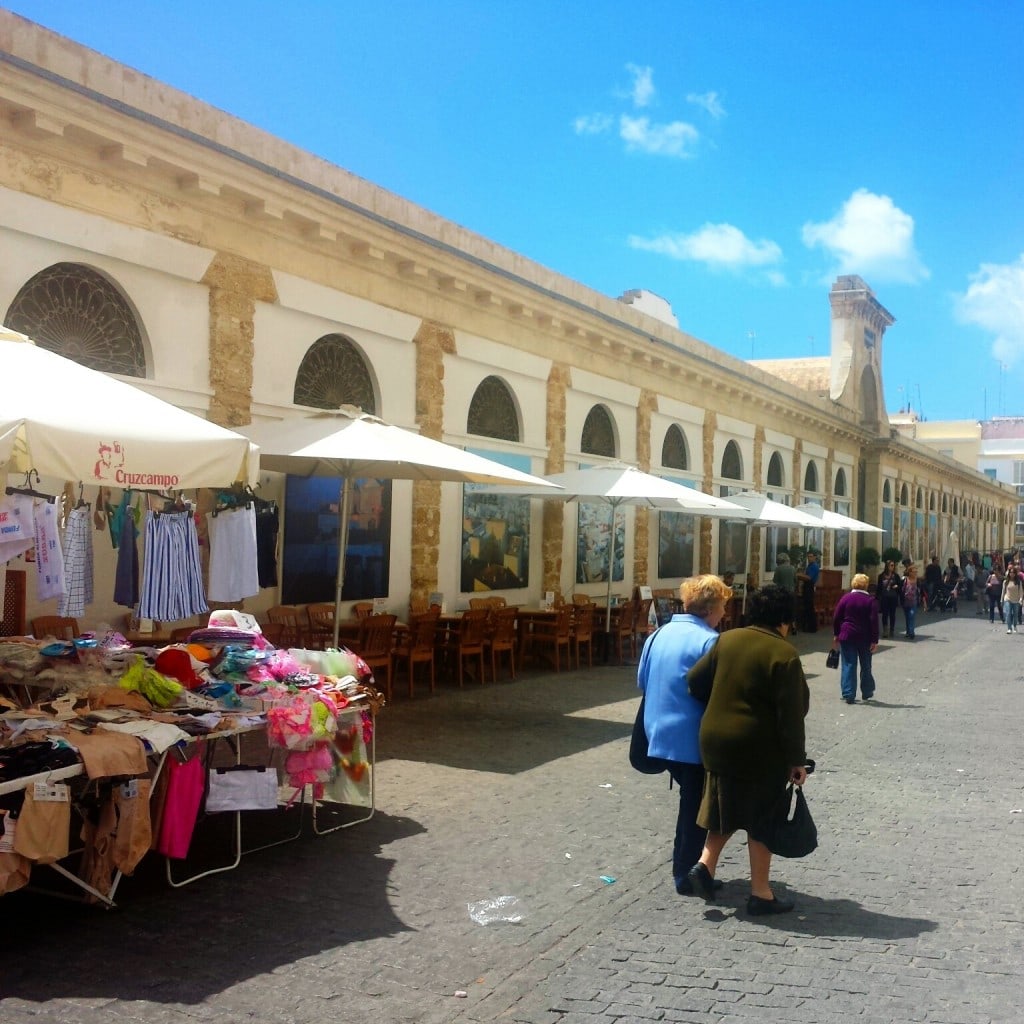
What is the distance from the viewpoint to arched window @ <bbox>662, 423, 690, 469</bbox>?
21.6 metres

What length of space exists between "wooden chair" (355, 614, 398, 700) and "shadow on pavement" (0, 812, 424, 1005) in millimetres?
4919

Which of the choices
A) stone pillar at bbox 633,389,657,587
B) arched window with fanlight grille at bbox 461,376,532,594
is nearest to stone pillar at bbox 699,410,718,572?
stone pillar at bbox 633,389,657,587

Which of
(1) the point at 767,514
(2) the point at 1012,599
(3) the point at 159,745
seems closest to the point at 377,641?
(3) the point at 159,745

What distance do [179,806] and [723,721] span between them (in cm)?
266

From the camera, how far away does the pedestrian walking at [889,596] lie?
2250 cm

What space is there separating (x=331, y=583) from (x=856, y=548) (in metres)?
27.3

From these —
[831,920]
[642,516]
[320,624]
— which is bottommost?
[831,920]

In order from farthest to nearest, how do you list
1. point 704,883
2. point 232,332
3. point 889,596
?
Answer: 1. point 889,596
2. point 232,332
3. point 704,883

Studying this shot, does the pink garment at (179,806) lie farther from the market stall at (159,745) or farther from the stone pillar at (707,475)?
the stone pillar at (707,475)

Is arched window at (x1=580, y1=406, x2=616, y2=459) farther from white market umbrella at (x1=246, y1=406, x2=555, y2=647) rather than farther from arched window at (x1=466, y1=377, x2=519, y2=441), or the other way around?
white market umbrella at (x1=246, y1=406, x2=555, y2=647)

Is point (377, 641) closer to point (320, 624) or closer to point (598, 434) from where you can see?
point (320, 624)

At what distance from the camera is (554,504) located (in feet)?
56.5

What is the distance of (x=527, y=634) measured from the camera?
14.5 metres

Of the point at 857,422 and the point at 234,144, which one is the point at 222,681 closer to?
the point at 234,144
